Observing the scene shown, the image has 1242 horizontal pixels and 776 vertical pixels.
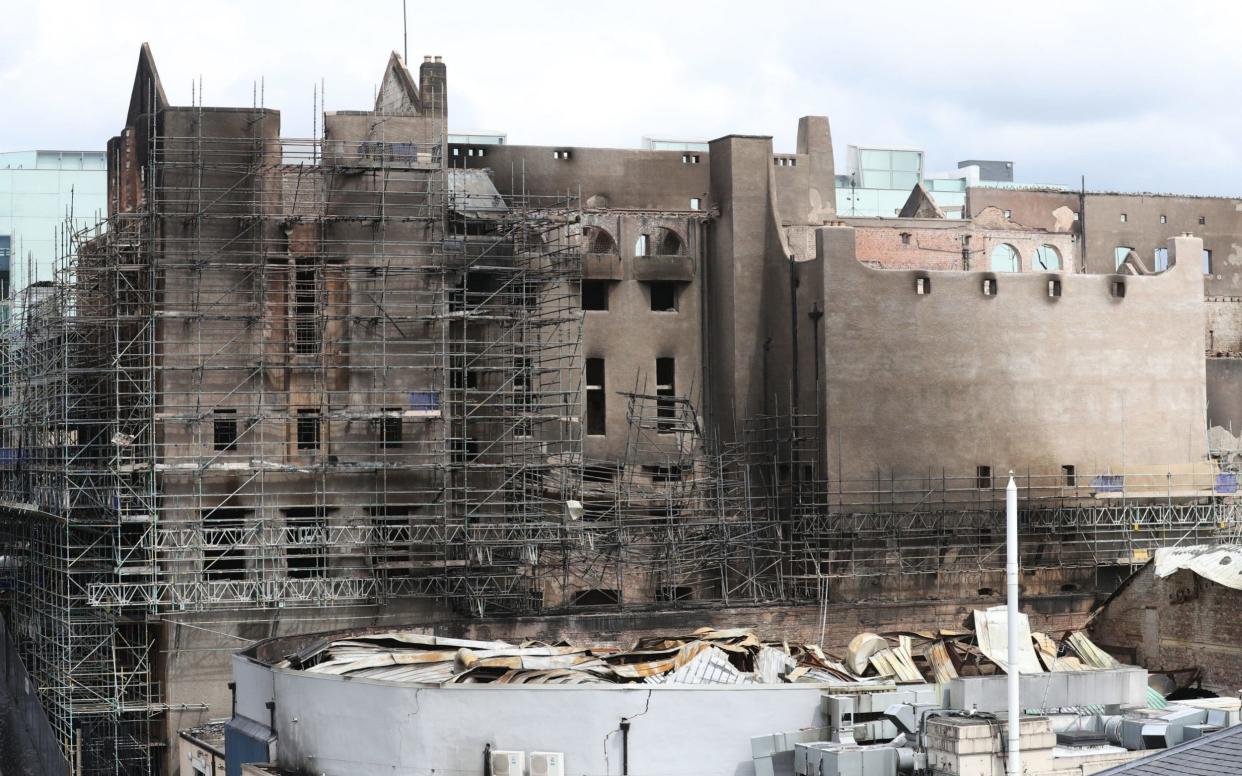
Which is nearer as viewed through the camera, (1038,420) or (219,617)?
(219,617)

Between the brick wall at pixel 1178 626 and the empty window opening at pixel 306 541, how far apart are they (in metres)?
15.5

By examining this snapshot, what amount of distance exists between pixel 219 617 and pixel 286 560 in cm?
178

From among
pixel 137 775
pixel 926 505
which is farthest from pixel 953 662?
pixel 137 775

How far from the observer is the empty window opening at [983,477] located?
46.0 meters

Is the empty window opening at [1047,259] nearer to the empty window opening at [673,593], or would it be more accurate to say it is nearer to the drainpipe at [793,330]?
the drainpipe at [793,330]

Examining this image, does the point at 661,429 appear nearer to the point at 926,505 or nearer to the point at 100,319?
the point at 926,505

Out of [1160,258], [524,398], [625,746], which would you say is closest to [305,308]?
[524,398]

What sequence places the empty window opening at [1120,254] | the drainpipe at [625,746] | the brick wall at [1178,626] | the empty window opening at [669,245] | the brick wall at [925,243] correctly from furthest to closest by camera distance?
the empty window opening at [1120,254], the brick wall at [925,243], the empty window opening at [669,245], the brick wall at [1178,626], the drainpipe at [625,746]

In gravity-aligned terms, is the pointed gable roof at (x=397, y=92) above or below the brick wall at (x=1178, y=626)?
above

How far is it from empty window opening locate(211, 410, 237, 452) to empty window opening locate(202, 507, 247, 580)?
4.09 ft

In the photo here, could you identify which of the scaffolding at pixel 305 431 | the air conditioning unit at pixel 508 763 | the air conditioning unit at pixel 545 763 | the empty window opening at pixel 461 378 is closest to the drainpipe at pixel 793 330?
the scaffolding at pixel 305 431

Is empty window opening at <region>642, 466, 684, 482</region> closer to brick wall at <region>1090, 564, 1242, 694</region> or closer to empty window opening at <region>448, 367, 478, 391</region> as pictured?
empty window opening at <region>448, 367, 478, 391</region>

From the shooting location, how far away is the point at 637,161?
160 ft

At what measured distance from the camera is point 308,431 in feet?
132
